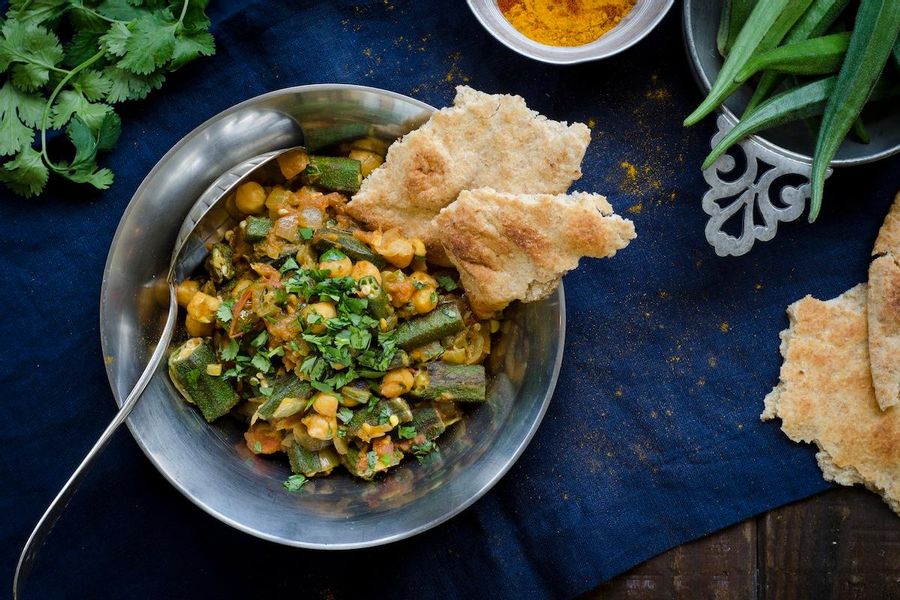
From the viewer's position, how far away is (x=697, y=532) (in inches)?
131

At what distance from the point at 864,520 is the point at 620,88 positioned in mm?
2278

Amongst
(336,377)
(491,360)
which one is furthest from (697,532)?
(336,377)

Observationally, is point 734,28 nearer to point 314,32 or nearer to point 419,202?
point 419,202

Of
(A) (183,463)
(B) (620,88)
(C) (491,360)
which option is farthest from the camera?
(B) (620,88)

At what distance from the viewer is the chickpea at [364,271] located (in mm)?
2816

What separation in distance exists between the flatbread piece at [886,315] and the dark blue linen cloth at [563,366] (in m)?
0.09

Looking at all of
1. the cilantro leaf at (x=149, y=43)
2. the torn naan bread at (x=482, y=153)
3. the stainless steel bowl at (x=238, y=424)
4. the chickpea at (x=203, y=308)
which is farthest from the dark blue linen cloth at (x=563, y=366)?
the chickpea at (x=203, y=308)

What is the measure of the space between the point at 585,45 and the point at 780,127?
992 mm

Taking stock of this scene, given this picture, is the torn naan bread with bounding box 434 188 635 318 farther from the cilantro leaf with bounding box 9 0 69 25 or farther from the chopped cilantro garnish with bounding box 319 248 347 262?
the cilantro leaf with bounding box 9 0 69 25

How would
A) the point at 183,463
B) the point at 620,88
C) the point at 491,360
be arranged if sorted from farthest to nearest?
the point at 620,88 < the point at 491,360 < the point at 183,463

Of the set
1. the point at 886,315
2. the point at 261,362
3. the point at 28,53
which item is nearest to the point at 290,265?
the point at 261,362

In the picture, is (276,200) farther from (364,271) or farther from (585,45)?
(585,45)

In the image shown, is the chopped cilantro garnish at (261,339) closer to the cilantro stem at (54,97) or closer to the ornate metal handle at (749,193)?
the cilantro stem at (54,97)

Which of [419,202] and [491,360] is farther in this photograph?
[491,360]
